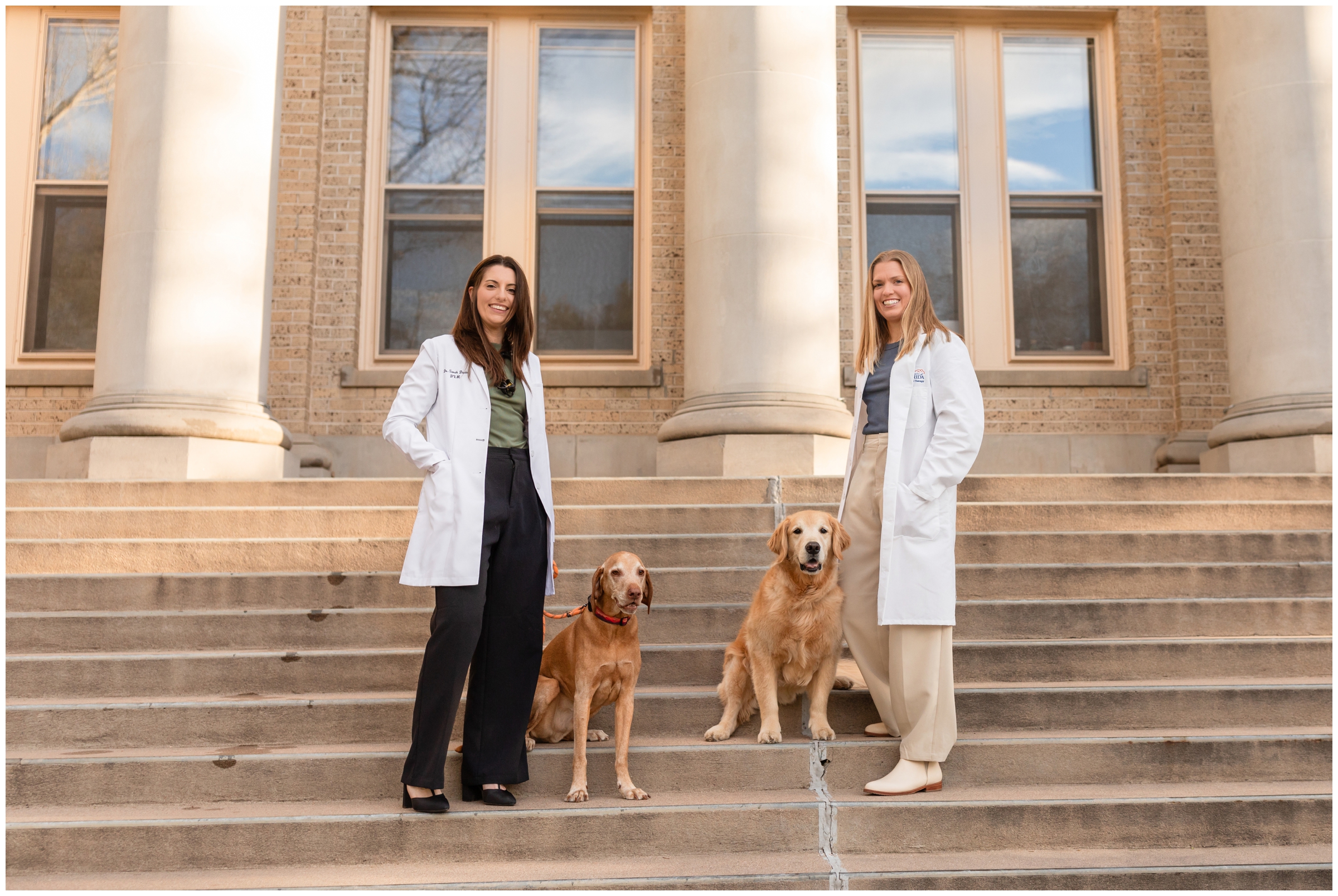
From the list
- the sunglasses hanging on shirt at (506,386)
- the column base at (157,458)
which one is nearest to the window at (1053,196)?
the sunglasses hanging on shirt at (506,386)

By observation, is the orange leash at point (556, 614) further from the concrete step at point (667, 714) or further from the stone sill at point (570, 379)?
the stone sill at point (570, 379)

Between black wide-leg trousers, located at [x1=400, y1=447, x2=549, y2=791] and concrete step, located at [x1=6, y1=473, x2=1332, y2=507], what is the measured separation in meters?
2.14

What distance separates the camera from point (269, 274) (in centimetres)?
791

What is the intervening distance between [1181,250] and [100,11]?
1104cm

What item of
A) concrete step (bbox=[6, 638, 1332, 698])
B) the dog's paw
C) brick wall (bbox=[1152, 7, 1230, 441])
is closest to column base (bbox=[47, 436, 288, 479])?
concrete step (bbox=[6, 638, 1332, 698])

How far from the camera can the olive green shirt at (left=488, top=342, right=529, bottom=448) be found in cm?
397

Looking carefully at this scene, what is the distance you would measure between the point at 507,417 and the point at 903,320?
5.65 feet

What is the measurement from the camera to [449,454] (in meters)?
3.82

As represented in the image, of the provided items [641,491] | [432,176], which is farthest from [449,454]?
[432,176]

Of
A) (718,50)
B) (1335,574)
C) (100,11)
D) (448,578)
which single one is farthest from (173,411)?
(1335,574)

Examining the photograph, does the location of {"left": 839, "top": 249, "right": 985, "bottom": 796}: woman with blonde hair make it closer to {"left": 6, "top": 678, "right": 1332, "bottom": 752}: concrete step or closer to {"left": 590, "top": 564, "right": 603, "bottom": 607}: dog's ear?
{"left": 6, "top": 678, "right": 1332, "bottom": 752}: concrete step

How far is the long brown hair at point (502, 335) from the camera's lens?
3977mm

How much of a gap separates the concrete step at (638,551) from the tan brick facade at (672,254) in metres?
3.78

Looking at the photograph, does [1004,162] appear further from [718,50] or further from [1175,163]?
[718,50]
